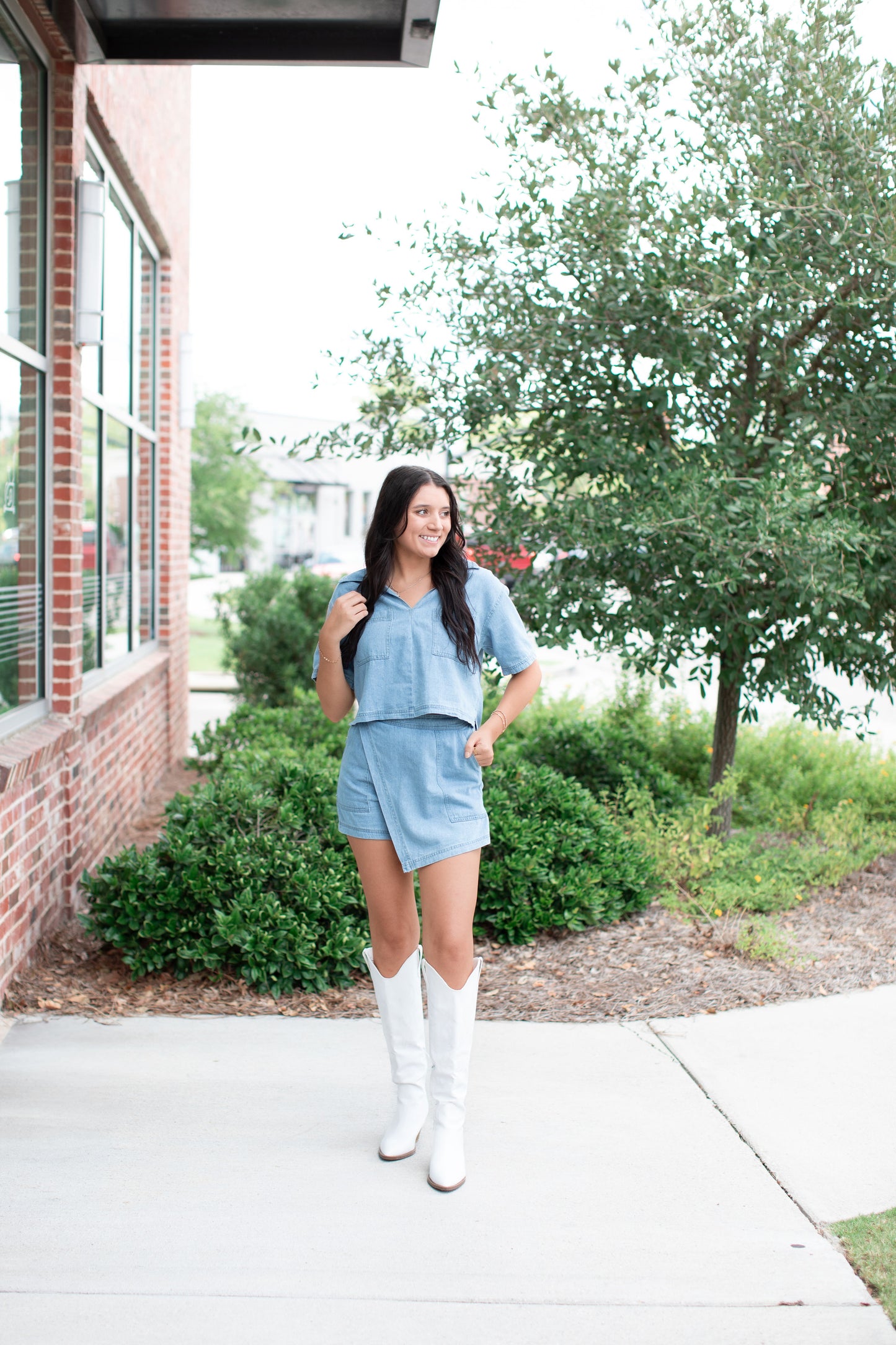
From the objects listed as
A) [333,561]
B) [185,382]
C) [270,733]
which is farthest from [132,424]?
[333,561]

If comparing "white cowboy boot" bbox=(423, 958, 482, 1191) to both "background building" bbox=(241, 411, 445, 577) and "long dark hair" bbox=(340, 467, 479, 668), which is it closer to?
"long dark hair" bbox=(340, 467, 479, 668)

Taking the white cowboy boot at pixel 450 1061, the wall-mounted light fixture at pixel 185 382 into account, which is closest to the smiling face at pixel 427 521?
the white cowboy boot at pixel 450 1061

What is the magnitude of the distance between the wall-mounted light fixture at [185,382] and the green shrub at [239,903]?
195 inches

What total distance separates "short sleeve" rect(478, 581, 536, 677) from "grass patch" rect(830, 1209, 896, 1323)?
1.61 meters

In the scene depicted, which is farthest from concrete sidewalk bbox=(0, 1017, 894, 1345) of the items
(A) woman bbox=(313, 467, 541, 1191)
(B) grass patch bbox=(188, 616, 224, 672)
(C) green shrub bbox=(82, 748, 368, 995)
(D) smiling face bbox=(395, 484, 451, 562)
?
(B) grass patch bbox=(188, 616, 224, 672)

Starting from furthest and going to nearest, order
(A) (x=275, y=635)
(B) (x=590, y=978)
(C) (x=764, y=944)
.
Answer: (A) (x=275, y=635) < (C) (x=764, y=944) < (B) (x=590, y=978)

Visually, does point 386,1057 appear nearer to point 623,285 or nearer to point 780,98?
point 623,285

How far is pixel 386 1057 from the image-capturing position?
3938 millimetres

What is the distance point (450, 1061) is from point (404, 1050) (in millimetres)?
187

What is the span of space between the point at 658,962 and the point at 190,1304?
8.75 feet

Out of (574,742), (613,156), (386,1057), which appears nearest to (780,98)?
(613,156)

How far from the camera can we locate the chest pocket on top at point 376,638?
3176 mm

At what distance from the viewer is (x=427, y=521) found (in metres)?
3.14

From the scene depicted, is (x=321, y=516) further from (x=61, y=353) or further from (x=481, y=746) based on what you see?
(x=481, y=746)
